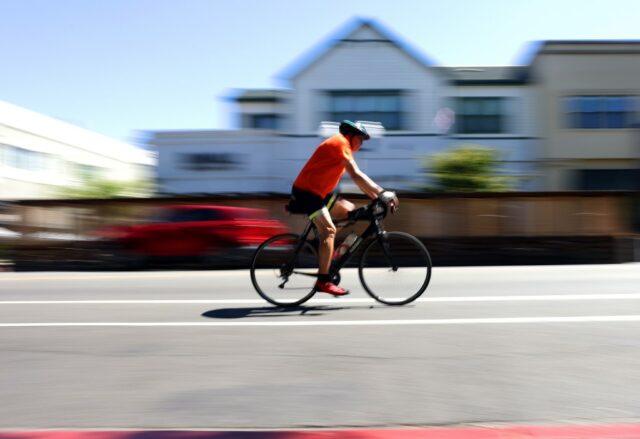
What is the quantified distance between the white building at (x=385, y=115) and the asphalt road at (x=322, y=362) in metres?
17.5

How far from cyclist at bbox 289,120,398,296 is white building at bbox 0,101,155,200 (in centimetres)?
2833

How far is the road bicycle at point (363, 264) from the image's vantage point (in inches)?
246

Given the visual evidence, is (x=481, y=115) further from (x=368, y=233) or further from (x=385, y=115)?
(x=368, y=233)

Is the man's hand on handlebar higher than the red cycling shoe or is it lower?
higher

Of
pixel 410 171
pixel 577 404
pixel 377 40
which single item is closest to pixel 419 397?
pixel 577 404

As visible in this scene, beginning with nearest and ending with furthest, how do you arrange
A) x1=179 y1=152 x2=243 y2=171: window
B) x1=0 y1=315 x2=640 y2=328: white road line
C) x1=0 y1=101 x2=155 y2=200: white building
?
x1=0 y1=315 x2=640 y2=328: white road line → x1=179 y1=152 x2=243 y2=171: window → x1=0 y1=101 x2=155 y2=200: white building

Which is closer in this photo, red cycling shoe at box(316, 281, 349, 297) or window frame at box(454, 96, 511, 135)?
red cycling shoe at box(316, 281, 349, 297)

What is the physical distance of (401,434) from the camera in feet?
9.97

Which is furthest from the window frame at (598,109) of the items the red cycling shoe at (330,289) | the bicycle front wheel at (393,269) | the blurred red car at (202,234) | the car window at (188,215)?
the red cycling shoe at (330,289)

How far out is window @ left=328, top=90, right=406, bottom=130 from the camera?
80.1 feet

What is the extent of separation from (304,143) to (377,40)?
15.6ft

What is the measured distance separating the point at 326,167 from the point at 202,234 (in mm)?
7941

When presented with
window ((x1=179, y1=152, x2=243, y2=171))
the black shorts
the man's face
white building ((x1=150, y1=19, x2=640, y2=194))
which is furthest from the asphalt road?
window ((x1=179, y1=152, x2=243, y2=171))

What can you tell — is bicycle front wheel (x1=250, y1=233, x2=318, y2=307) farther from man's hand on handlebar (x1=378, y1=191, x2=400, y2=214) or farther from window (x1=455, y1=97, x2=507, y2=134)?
window (x1=455, y1=97, x2=507, y2=134)
